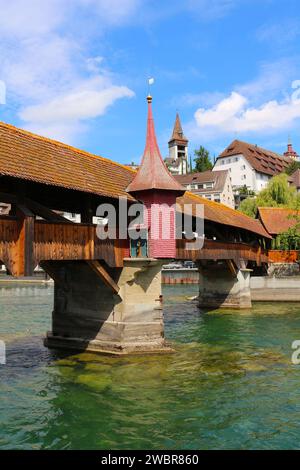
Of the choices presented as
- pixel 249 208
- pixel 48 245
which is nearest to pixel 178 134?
pixel 249 208

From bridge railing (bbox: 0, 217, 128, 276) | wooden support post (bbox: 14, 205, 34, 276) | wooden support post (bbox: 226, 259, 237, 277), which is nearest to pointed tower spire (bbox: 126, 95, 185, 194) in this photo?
bridge railing (bbox: 0, 217, 128, 276)

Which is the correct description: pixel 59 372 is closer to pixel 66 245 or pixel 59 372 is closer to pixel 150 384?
pixel 150 384

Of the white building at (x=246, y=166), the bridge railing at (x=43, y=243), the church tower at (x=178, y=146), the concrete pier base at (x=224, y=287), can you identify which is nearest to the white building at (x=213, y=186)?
the white building at (x=246, y=166)

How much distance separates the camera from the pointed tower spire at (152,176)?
14328mm

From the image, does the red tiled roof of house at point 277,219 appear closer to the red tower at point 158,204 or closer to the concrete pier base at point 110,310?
the red tower at point 158,204

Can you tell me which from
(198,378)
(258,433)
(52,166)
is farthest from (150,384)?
(52,166)

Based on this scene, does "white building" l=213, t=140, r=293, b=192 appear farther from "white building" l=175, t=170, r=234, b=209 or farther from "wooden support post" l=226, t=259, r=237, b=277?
"wooden support post" l=226, t=259, r=237, b=277

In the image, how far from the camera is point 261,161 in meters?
80.1

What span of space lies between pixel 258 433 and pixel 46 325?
14304mm

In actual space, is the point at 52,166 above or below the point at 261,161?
below

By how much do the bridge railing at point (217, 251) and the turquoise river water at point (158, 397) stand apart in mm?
3297

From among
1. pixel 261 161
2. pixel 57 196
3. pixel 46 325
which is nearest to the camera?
pixel 57 196

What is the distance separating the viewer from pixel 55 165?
1269cm
